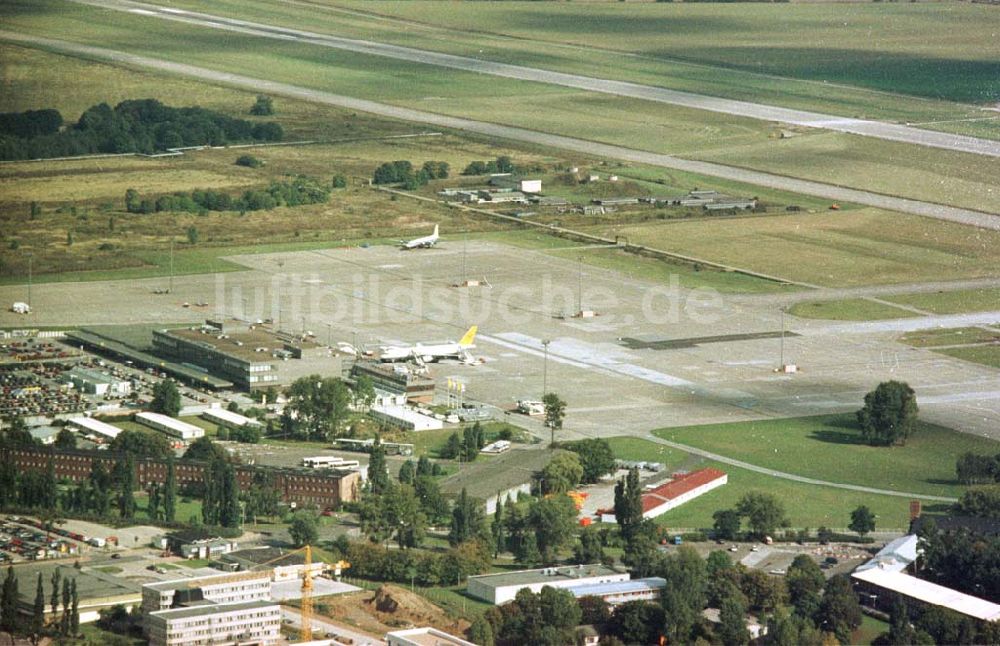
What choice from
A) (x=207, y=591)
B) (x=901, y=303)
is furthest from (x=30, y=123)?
(x=207, y=591)

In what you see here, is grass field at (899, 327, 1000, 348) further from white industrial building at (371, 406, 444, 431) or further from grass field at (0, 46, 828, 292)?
white industrial building at (371, 406, 444, 431)

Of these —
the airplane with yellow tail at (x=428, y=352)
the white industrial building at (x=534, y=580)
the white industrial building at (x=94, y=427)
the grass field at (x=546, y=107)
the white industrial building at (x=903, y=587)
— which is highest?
the grass field at (x=546, y=107)

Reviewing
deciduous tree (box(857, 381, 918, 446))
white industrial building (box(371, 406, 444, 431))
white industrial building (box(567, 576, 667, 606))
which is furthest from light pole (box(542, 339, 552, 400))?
white industrial building (box(567, 576, 667, 606))

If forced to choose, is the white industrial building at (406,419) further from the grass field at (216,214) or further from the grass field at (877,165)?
the grass field at (877,165)

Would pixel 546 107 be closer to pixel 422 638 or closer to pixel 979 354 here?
pixel 979 354

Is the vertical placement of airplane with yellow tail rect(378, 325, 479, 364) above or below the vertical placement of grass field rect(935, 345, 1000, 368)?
below

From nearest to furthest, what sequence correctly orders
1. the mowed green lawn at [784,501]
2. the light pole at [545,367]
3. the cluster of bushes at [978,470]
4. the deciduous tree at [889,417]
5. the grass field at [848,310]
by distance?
the mowed green lawn at [784,501] < the cluster of bushes at [978,470] < the deciduous tree at [889,417] < the light pole at [545,367] < the grass field at [848,310]

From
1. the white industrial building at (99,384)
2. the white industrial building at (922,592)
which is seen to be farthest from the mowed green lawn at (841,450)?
the white industrial building at (99,384)

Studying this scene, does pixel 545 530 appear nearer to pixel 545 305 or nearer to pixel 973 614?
pixel 973 614
